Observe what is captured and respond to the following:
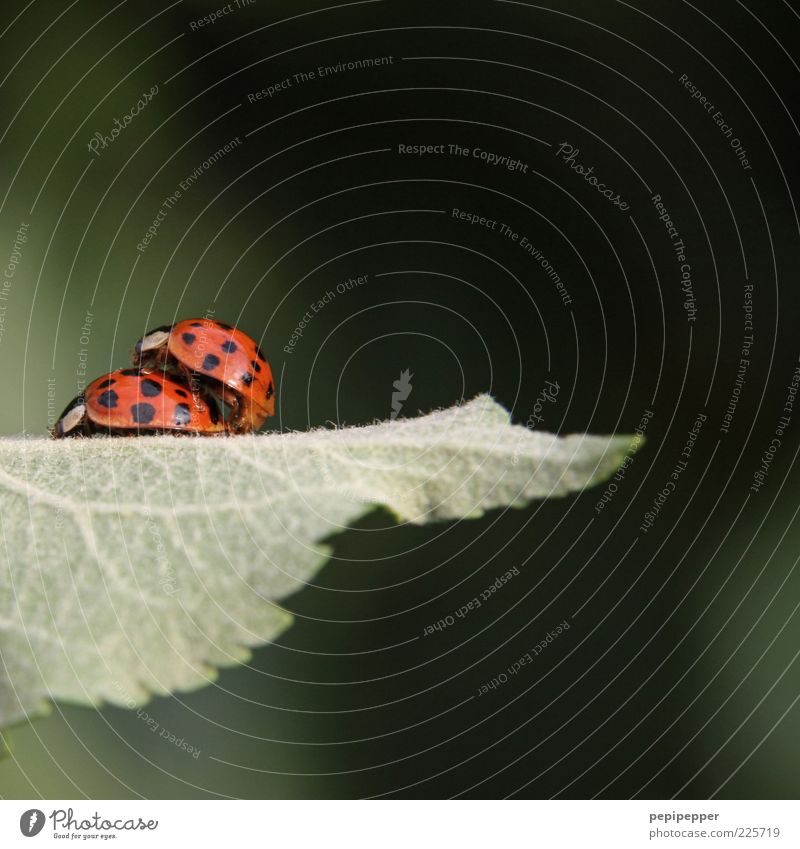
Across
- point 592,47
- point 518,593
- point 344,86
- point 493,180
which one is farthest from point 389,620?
point 592,47

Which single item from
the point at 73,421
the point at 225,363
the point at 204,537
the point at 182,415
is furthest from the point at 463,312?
the point at 204,537

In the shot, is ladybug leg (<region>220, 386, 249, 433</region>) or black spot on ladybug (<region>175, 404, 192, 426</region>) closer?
black spot on ladybug (<region>175, 404, 192, 426</region>)

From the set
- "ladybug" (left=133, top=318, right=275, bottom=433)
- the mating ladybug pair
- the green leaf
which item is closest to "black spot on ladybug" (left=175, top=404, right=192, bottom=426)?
the mating ladybug pair

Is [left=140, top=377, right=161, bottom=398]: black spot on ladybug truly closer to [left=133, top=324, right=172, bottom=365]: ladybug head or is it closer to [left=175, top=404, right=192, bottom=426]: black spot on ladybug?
[left=175, top=404, right=192, bottom=426]: black spot on ladybug

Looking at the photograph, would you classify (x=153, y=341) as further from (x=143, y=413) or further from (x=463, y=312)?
(x=463, y=312)
